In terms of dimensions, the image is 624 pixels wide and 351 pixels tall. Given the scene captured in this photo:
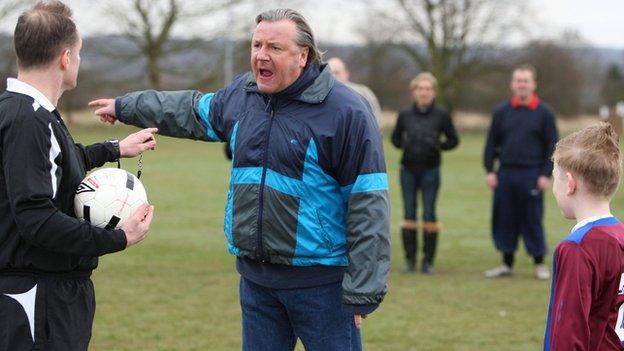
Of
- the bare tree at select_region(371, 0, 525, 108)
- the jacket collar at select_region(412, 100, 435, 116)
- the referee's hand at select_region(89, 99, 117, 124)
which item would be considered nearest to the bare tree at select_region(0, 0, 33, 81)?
the bare tree at select_region(371, 0, 525, 108)

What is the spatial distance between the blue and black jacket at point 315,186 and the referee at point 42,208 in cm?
59

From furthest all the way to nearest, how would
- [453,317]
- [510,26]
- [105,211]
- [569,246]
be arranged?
1. [510,26]
2. [453,317]
3. [105,211]
4. [569,246]

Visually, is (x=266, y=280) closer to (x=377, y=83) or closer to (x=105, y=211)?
(x=105, y=211)

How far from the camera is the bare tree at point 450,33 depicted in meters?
48.4

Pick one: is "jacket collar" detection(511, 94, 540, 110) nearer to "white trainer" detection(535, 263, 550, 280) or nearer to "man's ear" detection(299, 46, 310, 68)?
"white trainer" detection(535, 263, 550, 280)

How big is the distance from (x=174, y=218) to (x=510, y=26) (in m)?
36.5

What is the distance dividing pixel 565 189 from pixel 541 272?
6836mm

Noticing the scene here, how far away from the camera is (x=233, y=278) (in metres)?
9.95

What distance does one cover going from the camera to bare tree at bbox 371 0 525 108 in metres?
48.4

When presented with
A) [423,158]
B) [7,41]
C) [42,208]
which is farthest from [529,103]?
[7,41]

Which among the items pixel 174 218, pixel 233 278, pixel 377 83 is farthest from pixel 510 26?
pixel 233 278

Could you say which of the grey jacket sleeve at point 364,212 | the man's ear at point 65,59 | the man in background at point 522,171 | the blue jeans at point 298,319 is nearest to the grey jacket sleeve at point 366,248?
the grey jacket sleeve at point 364,212

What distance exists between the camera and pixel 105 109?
179 inches

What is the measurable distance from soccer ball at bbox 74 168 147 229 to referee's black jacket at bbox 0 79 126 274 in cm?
6
